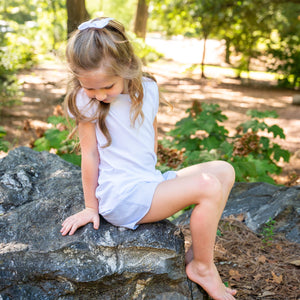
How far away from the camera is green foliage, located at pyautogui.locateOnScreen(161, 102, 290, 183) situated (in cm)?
371

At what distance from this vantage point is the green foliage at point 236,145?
3711mm

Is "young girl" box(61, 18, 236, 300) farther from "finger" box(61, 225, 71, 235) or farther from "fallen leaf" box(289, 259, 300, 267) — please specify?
"fallen leaf" box(289, 259, 300, 267)

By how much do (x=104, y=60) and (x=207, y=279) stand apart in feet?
4.38

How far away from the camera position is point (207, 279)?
209 centimetres

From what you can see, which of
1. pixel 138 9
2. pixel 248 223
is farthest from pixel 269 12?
pixel 248 223

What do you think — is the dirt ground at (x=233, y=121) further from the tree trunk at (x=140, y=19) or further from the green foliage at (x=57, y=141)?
the tree trunk at (x=140, y=19)

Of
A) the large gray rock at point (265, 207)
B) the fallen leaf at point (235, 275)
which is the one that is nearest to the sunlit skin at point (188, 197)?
the fallen leaf at point (235, 275)

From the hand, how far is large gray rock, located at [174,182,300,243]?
1.23 meters

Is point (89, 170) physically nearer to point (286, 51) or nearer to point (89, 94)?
point (89, 94)

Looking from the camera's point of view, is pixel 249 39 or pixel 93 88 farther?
pixel 249 39

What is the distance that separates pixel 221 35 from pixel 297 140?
608 cm

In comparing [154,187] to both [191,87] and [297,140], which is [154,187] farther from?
[191,87]

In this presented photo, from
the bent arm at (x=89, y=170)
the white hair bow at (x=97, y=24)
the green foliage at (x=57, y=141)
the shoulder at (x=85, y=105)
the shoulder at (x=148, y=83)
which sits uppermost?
the white hair bow at (x=97, y=24)

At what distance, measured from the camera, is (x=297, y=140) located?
652 centimetres
